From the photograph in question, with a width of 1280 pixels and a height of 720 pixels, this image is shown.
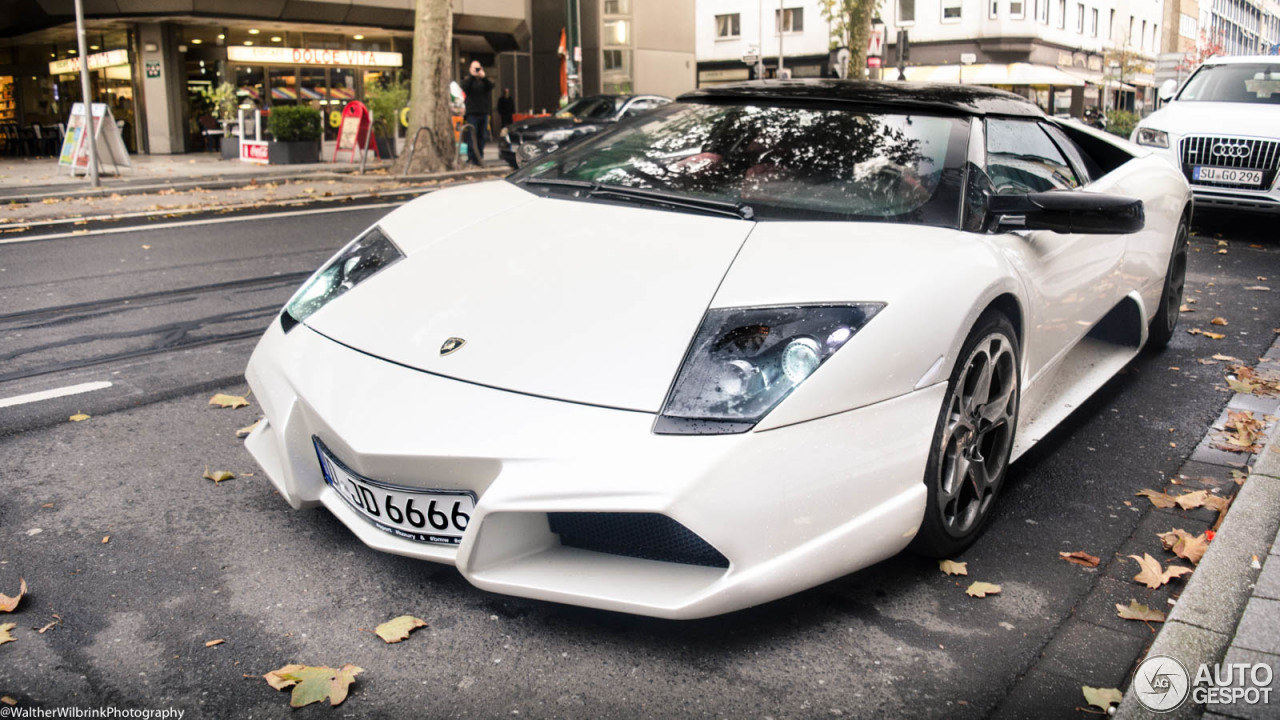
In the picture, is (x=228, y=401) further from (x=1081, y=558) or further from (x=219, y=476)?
(x=1081, y=558)

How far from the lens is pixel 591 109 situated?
19500 mm

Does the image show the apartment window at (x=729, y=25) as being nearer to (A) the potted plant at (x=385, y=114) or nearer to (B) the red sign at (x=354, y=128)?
(A) the potted plant at (x=385, y=114)

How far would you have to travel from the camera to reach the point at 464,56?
30.2 m

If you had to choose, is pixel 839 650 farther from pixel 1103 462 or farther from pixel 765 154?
pixel 1103 462

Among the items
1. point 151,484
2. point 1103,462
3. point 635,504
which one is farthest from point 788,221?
point 151,484

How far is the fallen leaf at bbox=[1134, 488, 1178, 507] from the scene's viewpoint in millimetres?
3312

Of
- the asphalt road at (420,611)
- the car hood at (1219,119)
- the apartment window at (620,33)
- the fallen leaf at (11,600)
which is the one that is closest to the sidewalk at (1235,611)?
the asphalt road at (420,611)

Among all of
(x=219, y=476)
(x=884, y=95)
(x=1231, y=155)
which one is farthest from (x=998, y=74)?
(x=219, y=476)

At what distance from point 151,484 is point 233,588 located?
88cm

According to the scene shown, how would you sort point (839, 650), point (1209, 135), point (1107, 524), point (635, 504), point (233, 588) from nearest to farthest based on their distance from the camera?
point (635, 504) < point (839, 650) < point (233, 588) < point (1107, 524) < point (1209, 135)

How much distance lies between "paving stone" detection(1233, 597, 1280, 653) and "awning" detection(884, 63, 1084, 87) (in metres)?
43.6

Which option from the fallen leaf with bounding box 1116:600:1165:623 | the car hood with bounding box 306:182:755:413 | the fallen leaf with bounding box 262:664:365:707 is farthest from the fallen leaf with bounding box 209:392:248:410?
the fallen leaf with bounding box 1116:600:1165:623

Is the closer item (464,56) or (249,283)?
(249,283)

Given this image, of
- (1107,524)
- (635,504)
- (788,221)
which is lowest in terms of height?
(1107,524)
